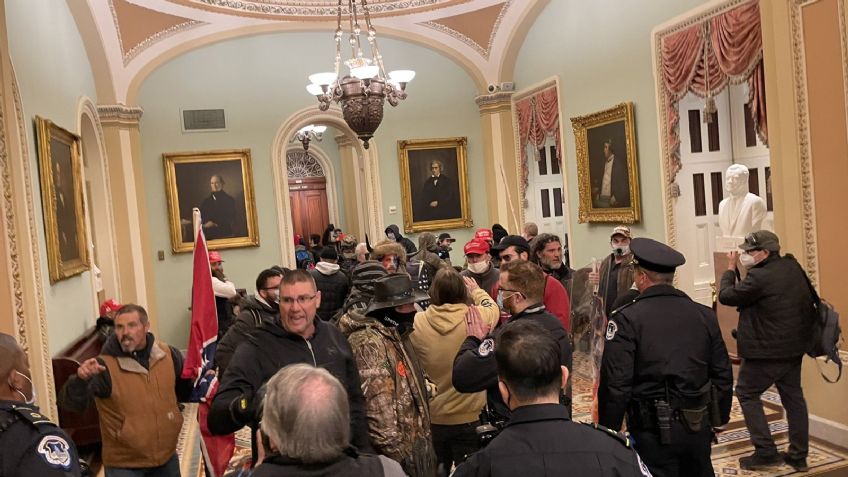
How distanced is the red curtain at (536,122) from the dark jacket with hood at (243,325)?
698 centimetres

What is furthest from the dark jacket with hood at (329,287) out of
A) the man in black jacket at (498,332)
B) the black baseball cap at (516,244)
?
the man in black jacket at (498,332)

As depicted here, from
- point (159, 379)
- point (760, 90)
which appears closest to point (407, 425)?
point (159, 379)

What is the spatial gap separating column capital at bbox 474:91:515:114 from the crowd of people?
777 centimetres

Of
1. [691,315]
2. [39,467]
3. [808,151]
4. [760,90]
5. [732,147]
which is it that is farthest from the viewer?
[732,147]

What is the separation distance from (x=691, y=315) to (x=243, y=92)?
950 centimetres

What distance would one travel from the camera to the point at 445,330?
365 cm

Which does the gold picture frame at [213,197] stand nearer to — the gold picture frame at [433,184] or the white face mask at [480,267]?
the gold picture frame at [433,184]

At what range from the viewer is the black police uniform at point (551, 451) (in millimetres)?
1889

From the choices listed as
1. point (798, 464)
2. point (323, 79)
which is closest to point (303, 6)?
point (323, 79)

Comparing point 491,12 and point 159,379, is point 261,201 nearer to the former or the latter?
point 491,12

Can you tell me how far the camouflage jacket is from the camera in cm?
287

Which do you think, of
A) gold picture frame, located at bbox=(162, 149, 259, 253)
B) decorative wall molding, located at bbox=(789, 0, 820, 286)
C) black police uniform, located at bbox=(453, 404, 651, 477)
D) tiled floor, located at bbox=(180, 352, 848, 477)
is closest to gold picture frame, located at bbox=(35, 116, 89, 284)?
tiled floor, located at bbox=(180, 352, 848, 477)

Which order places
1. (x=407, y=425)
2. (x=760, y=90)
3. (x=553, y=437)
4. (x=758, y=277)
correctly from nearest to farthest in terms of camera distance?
(x=553, y=437), (x=407, y=425), (x=758, y=277), (x=760, y=90)

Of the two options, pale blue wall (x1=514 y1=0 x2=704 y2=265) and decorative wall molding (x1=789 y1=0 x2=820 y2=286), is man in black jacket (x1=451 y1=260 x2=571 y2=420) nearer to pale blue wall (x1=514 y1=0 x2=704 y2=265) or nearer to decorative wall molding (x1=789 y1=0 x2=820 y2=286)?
decorative wall molding (x1=789 y1=0 x2=820 y2=286)
